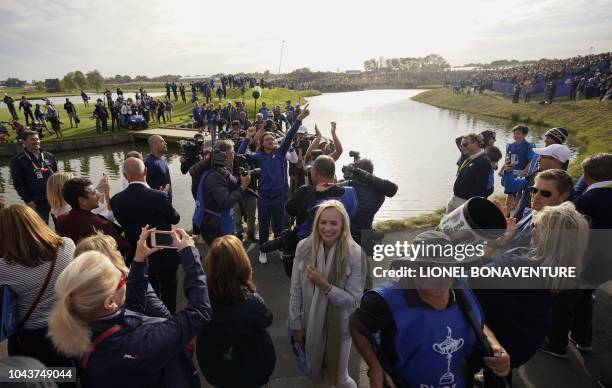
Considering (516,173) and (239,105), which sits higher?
(239,105)

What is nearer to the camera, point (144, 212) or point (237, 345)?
point (237, 345)

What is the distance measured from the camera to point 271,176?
5.18m

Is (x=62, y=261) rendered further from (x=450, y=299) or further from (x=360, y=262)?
(x=450, y=299)

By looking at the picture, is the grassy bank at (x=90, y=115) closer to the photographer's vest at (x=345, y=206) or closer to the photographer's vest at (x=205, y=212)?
the photographer's vest at (x=205, y=212)

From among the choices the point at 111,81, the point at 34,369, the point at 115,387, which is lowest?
the point at 115,387

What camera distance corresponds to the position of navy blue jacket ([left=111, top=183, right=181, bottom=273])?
3.39m

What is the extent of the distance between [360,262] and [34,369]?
2064 millimetres

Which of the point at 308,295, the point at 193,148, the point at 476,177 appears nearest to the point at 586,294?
the point at 476,177

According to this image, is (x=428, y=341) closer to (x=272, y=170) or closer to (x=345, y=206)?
(x=345, y=206)

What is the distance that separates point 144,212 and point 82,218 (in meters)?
0.53

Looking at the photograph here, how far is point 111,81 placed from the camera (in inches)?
4513

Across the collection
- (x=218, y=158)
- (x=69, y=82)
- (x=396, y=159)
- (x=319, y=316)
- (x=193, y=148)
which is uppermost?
(x=69, y=82)

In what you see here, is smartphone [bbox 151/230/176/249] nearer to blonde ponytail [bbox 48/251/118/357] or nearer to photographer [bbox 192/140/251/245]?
blonde ponytail [bbox 48/251/118/357]

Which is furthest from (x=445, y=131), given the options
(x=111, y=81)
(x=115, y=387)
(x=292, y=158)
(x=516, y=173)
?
(x=111, y=81)
